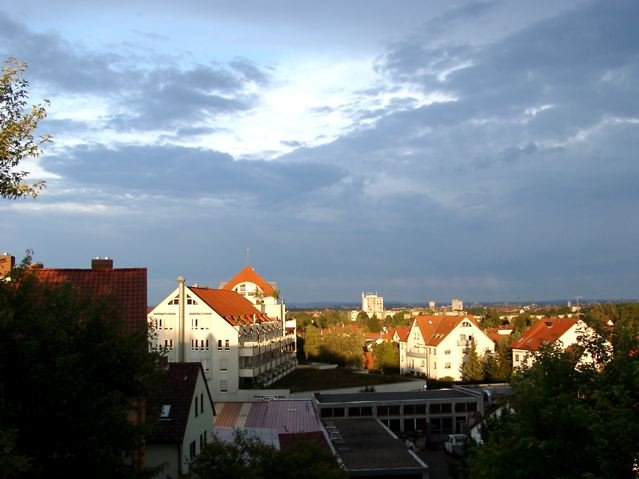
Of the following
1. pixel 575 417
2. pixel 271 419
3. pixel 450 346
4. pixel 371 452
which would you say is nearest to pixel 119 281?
pixel 575 417

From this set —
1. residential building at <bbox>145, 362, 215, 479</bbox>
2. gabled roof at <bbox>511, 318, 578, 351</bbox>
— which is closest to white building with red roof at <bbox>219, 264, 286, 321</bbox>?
gabled roof at <bbox>511, 318, 578, 351</bbox>

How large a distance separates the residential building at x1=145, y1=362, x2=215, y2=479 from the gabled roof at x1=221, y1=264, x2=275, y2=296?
6323cm

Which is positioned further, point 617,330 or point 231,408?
point 231,408

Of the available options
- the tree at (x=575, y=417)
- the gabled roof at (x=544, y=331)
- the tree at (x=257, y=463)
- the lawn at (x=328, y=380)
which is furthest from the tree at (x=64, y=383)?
the gabled roof at (x=544, y=331)

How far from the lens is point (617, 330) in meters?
18.3

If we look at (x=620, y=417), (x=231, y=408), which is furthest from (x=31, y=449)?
(x=231, y=408)

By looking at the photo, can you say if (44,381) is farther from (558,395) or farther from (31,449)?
(558,395)

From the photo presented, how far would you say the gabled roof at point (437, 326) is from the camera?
85438 millimetres

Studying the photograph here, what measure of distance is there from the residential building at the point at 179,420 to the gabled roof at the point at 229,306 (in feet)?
106

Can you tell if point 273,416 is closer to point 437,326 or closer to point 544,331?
point 544,331

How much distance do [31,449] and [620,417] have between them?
38.8 feet

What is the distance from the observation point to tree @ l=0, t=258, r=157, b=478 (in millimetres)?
13453

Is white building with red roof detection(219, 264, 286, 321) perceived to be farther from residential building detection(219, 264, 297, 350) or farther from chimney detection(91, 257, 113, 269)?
chimney detection(91, 257, 113, 269)

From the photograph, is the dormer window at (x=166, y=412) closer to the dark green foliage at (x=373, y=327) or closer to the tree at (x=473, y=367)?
the tree at (x=473, y=367)
